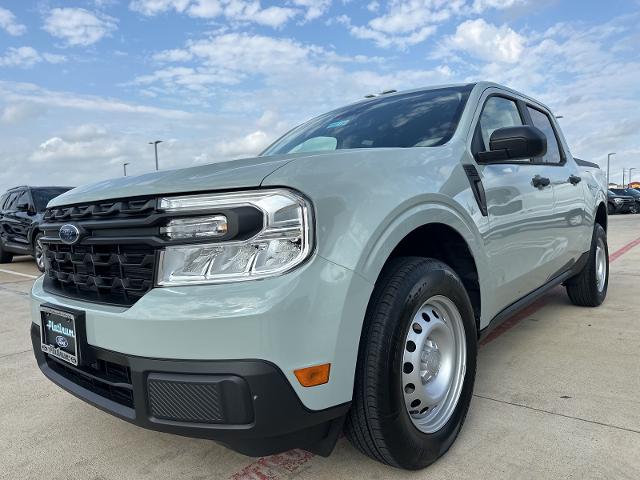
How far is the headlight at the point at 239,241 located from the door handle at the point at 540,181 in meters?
1.99

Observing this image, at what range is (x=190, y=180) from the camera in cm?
173

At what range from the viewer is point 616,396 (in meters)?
2.68

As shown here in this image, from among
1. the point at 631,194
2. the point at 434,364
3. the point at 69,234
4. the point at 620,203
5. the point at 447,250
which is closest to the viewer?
the point at 69,234

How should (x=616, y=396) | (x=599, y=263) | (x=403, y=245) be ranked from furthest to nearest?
(x=599, y=263), (x=616, y=396), (x=403, y=245)

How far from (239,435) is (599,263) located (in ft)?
14.0

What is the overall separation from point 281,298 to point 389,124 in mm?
1619

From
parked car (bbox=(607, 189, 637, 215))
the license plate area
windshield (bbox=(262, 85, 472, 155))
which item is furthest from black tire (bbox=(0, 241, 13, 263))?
parked car (bbox=(607, 189, 637, 215))

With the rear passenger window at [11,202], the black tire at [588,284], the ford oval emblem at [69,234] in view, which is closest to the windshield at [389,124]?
the ford oval emblem at [69,234]

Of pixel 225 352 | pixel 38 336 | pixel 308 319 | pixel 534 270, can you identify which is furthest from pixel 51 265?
pixel 534 270

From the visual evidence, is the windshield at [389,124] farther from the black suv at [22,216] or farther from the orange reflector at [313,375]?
the black suv at [22,216]

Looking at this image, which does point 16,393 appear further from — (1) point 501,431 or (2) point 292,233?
(1) point 501,431

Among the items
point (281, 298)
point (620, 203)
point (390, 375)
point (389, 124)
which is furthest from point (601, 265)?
point (620, 203)

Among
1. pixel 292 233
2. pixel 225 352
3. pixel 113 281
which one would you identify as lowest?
pixel 225 352

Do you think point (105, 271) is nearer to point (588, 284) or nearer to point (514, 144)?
point (514, 144)
